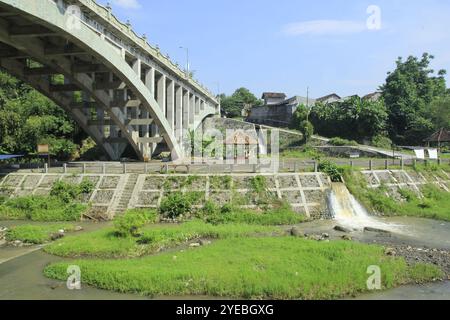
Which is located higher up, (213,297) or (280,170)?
(280,170)

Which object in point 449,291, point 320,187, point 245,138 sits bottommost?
point 449,291

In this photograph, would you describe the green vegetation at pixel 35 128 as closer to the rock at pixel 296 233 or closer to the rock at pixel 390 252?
the rock at pixel 296 233

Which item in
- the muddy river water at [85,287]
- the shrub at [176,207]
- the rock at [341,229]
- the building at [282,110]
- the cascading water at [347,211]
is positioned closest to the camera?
the muddy river water at [85,287]

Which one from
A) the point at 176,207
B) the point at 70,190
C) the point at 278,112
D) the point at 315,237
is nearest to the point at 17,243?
the point at 70,190

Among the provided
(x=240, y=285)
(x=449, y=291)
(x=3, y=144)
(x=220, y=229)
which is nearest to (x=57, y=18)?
(x=220, y=229)

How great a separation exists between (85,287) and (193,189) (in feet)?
45.6

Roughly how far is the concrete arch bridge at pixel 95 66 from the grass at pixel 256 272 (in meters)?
13.7

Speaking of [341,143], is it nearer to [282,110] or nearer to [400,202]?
[400,202]

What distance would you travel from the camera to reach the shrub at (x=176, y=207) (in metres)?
26.5

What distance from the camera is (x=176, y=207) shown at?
1045 inches

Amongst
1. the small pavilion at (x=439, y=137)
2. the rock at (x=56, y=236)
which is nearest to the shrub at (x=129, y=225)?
the rock at (x=56, y=236)

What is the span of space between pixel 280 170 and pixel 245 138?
7.91 meters

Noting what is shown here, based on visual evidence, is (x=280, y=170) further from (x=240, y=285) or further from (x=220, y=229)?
(x=240, y=285)

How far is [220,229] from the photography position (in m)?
23.0
